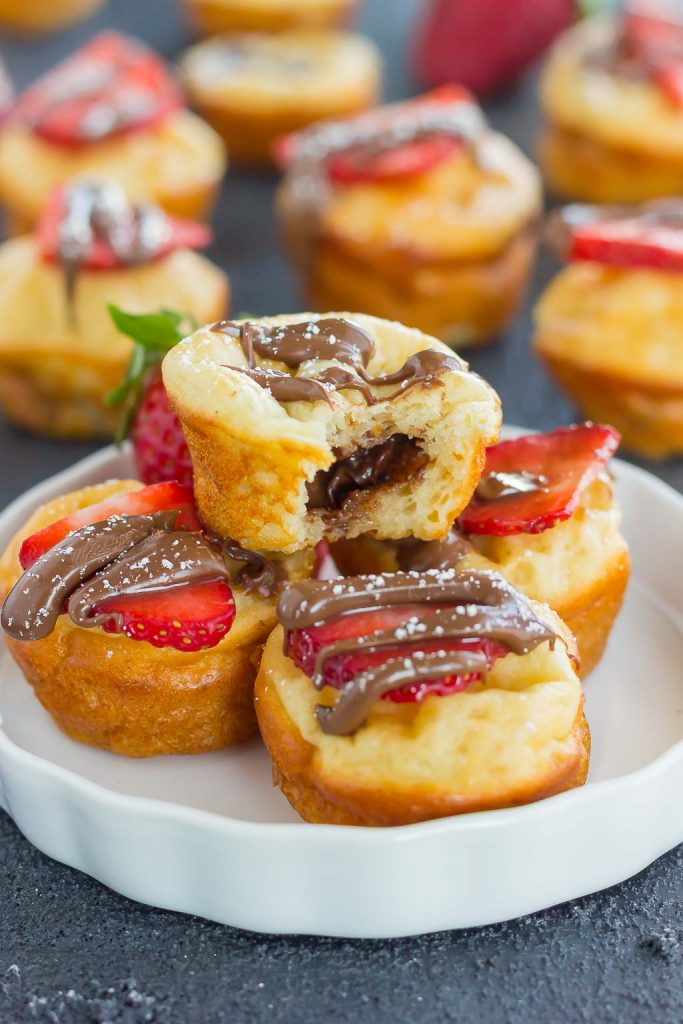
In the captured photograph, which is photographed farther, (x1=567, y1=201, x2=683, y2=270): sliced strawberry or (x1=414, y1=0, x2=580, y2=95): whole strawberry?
(x1=414, y1=0, x2=580, y2=95): whole strawberry

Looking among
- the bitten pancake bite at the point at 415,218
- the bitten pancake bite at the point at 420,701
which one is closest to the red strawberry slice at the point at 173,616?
the bitten pancake bite at the point at 420,701

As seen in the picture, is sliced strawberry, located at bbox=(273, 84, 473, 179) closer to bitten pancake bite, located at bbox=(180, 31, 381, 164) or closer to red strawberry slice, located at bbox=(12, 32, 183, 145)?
red strawberry slice, located at bbox=(12, 32, 183, 145)

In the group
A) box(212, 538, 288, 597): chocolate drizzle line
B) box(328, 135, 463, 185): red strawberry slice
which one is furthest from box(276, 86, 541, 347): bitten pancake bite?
box(212, 538, 288, 597): chocolate drizzle line

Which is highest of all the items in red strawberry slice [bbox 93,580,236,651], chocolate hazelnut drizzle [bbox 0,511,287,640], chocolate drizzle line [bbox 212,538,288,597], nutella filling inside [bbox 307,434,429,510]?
nutella filling inside [bbox 307,434,429,510]

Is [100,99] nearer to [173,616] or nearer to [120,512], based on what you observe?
[120,512]

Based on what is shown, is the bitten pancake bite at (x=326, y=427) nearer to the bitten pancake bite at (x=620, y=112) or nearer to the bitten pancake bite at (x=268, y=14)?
the bitten pancake bite at (x=620, y=112)

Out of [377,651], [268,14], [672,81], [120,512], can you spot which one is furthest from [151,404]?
[268,14]

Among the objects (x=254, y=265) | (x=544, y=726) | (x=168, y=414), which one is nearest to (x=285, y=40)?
(x=254, y=265)

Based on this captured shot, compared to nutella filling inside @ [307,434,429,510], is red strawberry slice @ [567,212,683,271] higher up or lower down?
lower down
